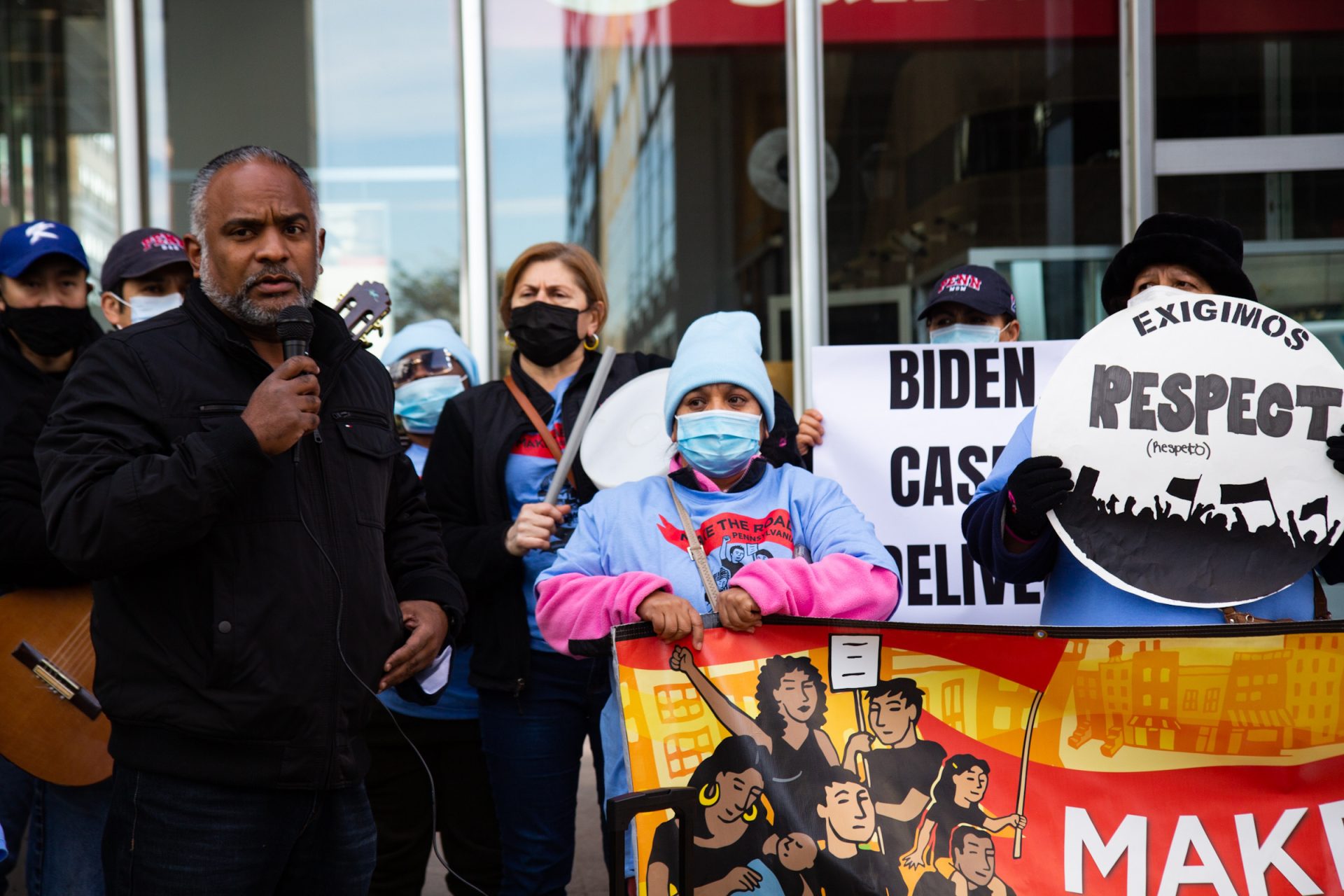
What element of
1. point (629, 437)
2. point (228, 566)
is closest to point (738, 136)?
point (629, 437)

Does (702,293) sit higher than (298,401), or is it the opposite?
(702,293)

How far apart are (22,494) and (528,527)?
1423mm

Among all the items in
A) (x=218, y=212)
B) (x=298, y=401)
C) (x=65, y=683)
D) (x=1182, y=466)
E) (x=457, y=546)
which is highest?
(x=218, y=212)

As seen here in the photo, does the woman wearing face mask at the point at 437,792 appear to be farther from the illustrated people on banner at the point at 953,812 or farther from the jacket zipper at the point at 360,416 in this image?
the illustrated people on banner at the point at 953,812

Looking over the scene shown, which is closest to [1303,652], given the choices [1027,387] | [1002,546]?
[1002,546]

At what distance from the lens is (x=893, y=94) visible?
7.47 m

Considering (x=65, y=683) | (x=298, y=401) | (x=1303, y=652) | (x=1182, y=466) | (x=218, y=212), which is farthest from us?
(x=65, y=683)

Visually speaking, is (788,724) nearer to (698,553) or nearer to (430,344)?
(698,553)

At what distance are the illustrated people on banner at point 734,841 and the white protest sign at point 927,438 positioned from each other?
153 centimetres

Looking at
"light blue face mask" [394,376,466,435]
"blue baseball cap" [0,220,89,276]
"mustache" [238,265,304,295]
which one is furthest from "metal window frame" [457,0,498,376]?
"mustache" [238,265,304,295]

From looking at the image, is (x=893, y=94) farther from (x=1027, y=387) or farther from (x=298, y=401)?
(x=298, y=401)

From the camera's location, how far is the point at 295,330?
8.02 ft

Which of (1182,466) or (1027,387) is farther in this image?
(1027,387)

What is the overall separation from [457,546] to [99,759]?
3.81 ft
